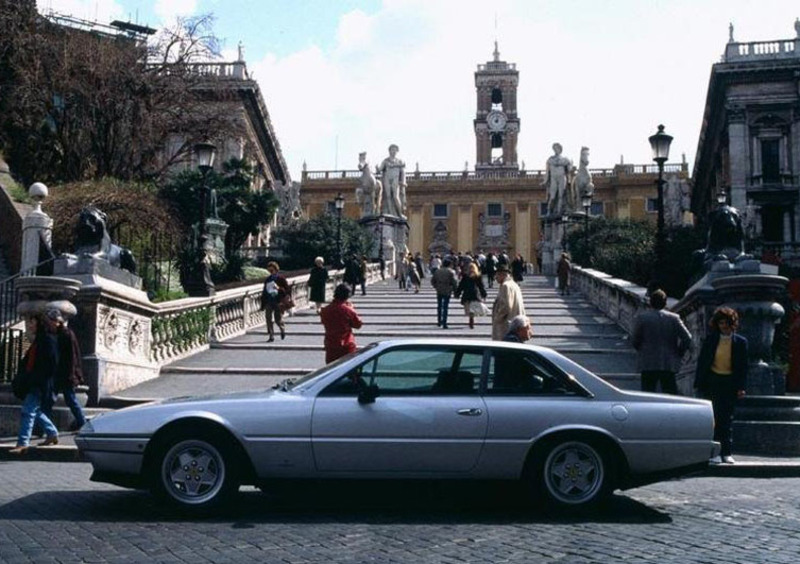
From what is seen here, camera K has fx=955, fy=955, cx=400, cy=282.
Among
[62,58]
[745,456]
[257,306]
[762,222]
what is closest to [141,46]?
[62,58]

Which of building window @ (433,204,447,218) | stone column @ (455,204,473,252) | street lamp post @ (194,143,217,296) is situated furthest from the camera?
building window @ (433,204,447,218)

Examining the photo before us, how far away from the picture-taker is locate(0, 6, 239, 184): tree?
103 feet

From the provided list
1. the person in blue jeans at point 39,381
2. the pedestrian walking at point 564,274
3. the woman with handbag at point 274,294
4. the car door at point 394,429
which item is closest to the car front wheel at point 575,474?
the car door at point 394,429

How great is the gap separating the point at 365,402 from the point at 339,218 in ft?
105

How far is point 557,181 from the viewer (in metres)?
49.2

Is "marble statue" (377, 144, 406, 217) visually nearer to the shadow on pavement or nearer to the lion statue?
the lion statue

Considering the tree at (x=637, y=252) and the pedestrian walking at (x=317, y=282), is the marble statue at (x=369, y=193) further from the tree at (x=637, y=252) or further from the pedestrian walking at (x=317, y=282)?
the pedestrian walking at (x=317, y=282)

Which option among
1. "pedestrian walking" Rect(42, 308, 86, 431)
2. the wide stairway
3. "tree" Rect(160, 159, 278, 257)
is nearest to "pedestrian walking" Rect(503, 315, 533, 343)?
the wide stairway

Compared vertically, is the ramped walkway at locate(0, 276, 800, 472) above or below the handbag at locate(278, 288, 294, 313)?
below

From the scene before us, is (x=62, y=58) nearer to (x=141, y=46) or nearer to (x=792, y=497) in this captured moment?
(x=141, y=46)

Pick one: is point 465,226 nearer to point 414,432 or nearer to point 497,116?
point 497,116

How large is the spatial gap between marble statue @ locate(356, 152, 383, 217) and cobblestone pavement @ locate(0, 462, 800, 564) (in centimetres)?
3869

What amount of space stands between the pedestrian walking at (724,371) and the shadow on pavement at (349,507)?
2251 mm

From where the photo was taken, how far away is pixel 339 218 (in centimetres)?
3956
